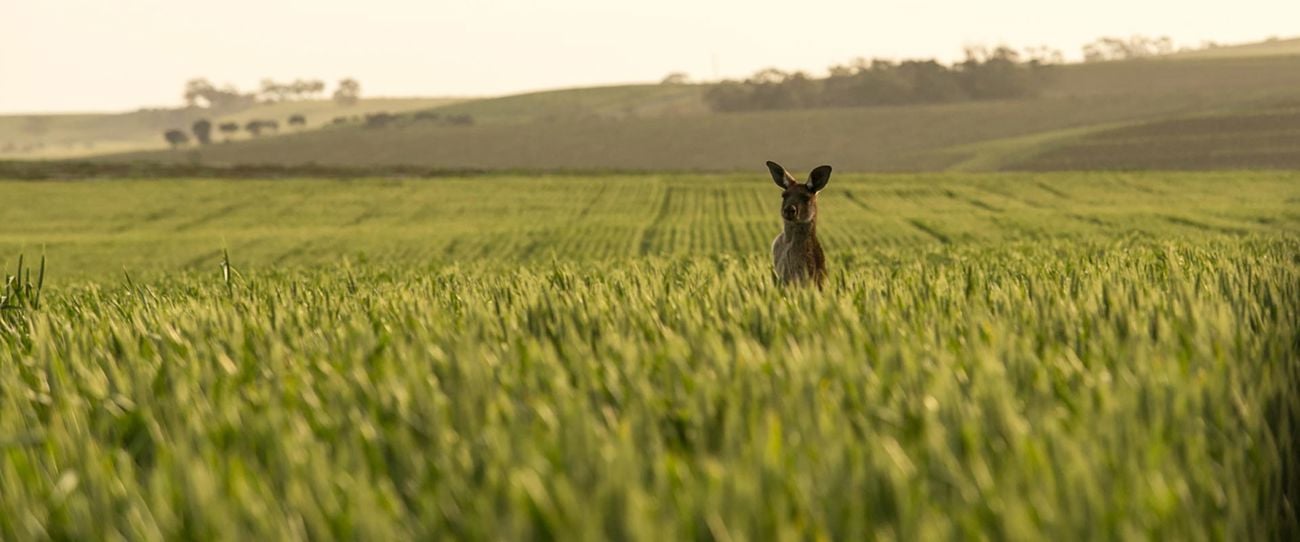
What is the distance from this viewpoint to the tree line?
137 m

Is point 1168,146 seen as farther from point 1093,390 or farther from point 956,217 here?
point 1093,390

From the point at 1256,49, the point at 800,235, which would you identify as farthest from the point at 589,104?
the point at 800,235

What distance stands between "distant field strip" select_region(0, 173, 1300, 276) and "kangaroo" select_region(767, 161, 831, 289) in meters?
22.3

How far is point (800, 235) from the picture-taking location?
880 cm

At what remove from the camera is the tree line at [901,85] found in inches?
5399

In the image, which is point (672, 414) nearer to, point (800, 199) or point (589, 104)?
point (800, 199)

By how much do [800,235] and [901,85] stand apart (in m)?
133

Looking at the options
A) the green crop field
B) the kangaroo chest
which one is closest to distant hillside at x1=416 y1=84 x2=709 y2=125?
the kangaroo chest

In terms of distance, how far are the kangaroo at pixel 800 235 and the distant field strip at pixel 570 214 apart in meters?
22.3

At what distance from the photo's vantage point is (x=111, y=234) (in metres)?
50.8

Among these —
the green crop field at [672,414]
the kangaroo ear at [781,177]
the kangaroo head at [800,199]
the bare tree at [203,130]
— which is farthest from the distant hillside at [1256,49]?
the green crop field at [672,414]

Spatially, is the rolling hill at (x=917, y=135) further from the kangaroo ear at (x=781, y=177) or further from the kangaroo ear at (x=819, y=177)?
the kangaroo ear at (x=819, y=177)

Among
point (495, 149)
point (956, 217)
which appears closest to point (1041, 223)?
point (956, 217)

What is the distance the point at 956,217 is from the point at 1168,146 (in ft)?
152
